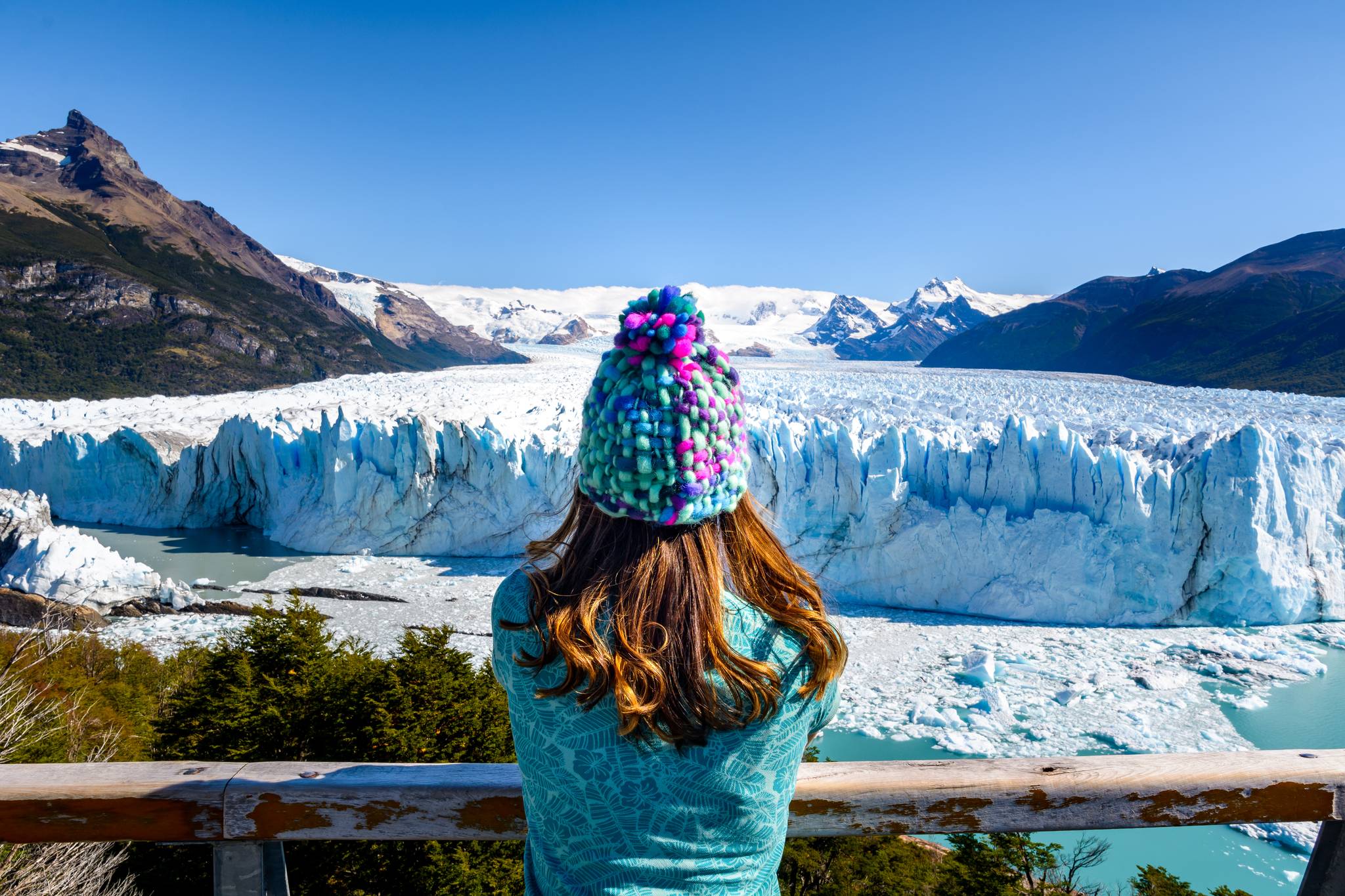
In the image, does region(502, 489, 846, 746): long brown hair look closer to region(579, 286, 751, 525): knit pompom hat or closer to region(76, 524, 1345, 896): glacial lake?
region(579, 286, 751, 525): knit pompom hat

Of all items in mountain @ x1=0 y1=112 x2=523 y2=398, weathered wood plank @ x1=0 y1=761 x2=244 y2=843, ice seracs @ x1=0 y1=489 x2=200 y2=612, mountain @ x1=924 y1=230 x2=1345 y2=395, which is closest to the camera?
weathered wood plank @ x1=0 y1=761 x2=244 y2=843

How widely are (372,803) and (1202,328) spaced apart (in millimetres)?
52441

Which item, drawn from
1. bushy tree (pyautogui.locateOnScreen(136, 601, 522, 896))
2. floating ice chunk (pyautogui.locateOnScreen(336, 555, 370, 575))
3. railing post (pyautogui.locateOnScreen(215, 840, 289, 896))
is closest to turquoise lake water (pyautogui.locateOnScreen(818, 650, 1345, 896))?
bushy tree (pyautogui.locateOnScreen(136, 601, 522, 896))

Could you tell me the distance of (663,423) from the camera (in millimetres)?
781

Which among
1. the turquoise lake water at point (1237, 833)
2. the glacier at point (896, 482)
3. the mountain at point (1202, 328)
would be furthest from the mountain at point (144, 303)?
the turquoise lake water at point (1237, 833)

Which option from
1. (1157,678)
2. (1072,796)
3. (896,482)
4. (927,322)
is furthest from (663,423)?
(927,322)

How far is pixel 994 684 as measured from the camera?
784 cm

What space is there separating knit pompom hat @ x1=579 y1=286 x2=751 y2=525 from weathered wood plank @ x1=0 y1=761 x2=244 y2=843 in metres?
0.86

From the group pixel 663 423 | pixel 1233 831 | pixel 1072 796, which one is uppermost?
pixel 663 423

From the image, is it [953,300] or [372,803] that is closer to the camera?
[372,803]

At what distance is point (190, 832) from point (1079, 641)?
10039mm

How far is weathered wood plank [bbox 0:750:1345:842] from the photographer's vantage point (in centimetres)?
112

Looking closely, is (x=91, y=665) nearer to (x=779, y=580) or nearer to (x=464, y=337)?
(x=779, y=580)

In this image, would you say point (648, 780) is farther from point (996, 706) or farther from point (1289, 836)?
point (996, 706)
